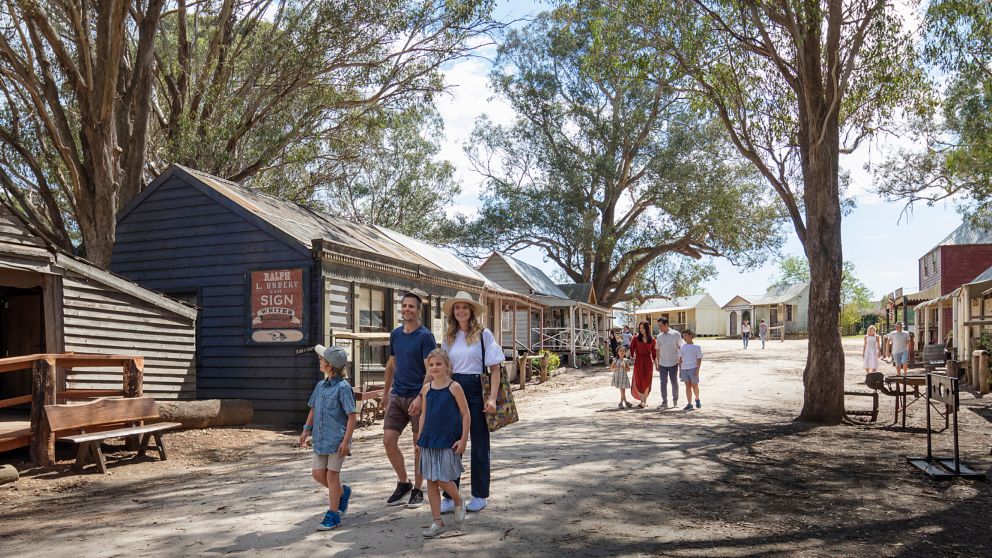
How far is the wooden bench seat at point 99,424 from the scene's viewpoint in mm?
9172

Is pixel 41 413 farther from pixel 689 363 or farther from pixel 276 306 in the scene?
pixel 689 363

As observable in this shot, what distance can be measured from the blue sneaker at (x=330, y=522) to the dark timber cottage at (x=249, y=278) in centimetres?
830

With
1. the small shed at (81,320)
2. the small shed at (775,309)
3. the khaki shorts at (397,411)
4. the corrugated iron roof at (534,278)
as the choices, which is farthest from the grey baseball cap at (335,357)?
the small shed at (775,309)

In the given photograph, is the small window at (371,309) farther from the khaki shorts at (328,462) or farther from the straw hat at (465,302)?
the khaki shorts at (328,462)

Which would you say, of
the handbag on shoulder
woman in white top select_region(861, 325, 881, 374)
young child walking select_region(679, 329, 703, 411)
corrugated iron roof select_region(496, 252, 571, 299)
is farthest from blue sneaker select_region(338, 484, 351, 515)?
corrugated iron roof select_region(496, 252, 571, 299)

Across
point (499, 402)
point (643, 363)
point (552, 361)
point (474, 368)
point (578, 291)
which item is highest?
point (578, 291)

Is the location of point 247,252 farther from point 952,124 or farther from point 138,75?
point 952,124

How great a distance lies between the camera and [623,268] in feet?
140

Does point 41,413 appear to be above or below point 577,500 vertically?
above

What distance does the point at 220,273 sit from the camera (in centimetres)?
1495

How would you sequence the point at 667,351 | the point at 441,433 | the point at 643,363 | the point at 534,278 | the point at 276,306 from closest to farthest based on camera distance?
1. the point at 441,433
2. the point at 276,306
3. the point at 667,351
4. the point at 643,363
5. the point at 534,278

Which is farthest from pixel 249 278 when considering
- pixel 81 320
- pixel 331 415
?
pixel 331 415

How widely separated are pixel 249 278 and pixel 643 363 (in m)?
7.34

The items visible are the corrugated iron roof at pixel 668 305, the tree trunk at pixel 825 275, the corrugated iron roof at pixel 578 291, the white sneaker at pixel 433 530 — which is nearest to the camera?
the white sneaker at pixel 433 530
